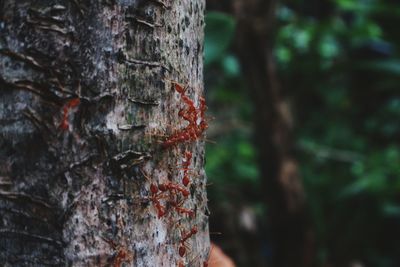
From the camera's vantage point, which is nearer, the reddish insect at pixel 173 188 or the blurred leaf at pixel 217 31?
the reddish insect at pixel 173 188

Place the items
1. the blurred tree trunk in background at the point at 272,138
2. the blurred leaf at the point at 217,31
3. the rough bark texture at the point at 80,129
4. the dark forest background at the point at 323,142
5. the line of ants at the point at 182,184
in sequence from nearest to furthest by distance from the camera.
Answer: the rough bark texture at the point at 80,129
the line of ants at the point at 182,184
the blurred leaf at the point at 217,31
the blurred tree trunk in background at the point at 272,138
the dark forest background at the point at 323,142

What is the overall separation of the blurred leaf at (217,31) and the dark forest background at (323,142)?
987mm

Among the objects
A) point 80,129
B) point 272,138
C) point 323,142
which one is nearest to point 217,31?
point 272,138

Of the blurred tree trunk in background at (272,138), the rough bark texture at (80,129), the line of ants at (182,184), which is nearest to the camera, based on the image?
the rough bark texture at (80,129)

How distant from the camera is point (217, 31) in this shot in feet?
11.1

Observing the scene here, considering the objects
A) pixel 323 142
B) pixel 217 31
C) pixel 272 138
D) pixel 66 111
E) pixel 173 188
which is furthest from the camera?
pixel 323 142

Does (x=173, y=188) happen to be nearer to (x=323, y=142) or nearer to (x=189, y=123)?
(x=189, y=123)

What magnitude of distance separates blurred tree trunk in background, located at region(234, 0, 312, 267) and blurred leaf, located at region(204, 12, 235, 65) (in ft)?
2.83

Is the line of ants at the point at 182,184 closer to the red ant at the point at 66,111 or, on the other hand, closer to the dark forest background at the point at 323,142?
the red ant at the point at 66,111

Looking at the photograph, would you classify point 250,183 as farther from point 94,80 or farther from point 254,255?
point 94,80

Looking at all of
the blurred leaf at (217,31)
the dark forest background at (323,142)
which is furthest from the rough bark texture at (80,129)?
the dark forest background at (323,142)

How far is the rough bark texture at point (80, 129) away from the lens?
3.59 feet

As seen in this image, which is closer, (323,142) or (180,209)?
(180,209)

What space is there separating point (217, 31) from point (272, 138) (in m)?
1.43
